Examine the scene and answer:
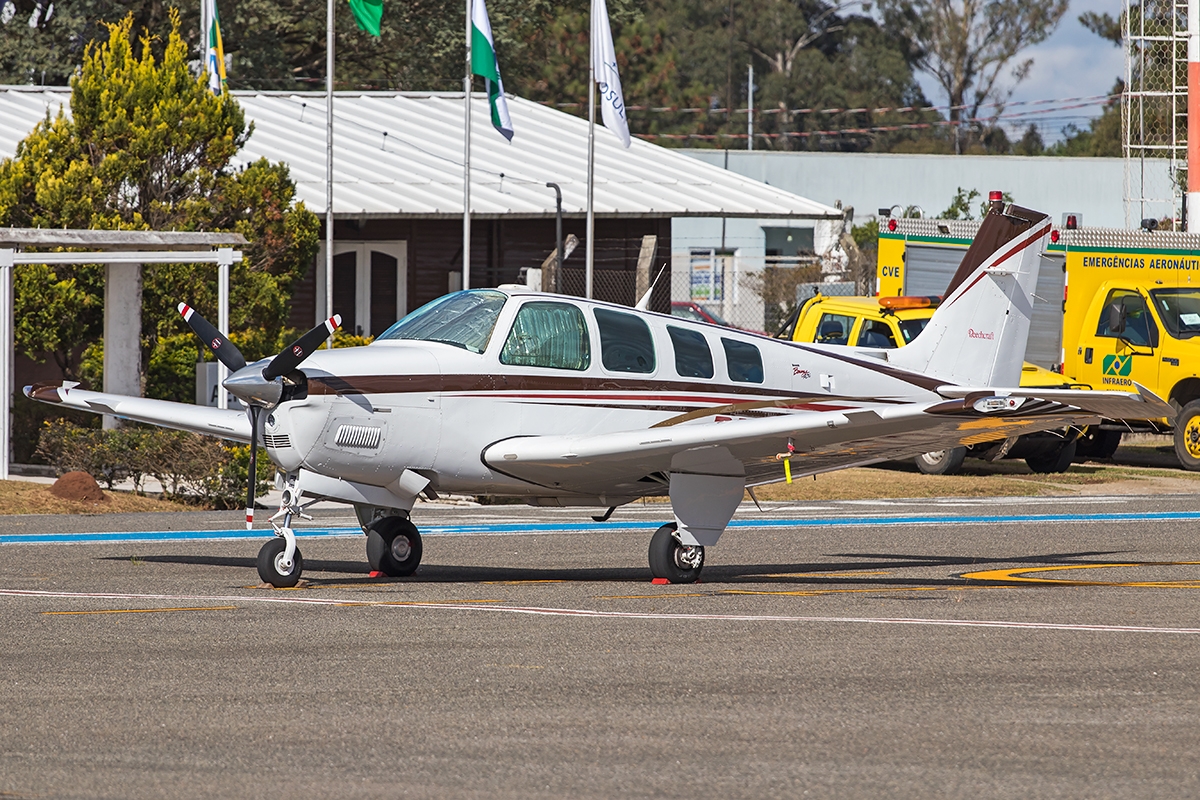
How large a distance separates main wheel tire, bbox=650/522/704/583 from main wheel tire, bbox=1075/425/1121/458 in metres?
13.1

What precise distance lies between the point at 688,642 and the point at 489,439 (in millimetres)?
3106

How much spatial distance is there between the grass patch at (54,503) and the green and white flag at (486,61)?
9.47 meters

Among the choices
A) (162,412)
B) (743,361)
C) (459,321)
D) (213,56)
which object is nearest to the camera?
(459,321)

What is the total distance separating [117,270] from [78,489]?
374cm

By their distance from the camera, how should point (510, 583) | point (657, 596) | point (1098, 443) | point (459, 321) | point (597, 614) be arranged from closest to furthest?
1. point (597, 614)
2. point (657, 596)
3. point (459, 321)
4. point (510, 583)
5. point (1098, 443)

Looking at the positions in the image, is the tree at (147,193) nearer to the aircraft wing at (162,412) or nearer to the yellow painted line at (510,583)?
the aircraft wing at (162,412)

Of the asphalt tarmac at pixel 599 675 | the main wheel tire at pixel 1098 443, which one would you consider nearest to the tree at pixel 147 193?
the asphalt tarmac at pixel 599 675

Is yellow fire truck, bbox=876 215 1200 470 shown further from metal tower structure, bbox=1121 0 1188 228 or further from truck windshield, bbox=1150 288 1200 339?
metal tower structure, bbox=1121 0 1188 228

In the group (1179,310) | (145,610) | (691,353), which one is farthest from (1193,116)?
(145,610)

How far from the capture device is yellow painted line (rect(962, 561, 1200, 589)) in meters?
11.9

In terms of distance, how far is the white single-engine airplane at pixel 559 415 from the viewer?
10961 mm

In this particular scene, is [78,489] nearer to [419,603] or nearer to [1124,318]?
[419,603]

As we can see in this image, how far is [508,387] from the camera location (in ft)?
38.2

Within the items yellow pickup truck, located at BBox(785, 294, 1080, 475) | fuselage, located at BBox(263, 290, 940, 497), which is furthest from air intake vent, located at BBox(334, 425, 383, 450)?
yellow pickup truck, located at BBox(785, 294, 1080, 475)
